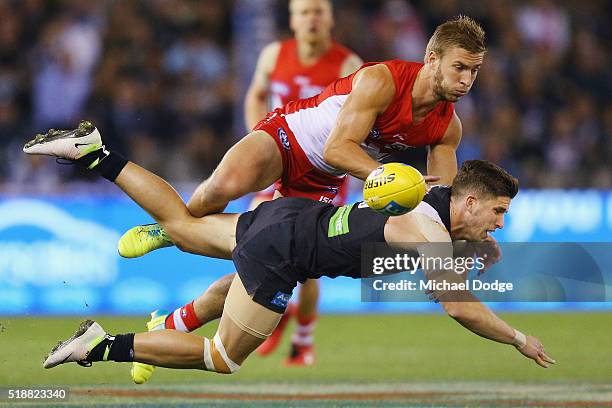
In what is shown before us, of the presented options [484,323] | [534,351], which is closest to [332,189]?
[484,323]

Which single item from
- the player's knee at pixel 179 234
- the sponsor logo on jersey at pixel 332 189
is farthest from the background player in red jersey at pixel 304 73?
the player's knee at pixel 179 234

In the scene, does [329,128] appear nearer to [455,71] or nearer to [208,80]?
[455,71]

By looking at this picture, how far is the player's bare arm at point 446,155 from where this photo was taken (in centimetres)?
821

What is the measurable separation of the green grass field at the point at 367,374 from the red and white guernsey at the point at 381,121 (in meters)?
1.65

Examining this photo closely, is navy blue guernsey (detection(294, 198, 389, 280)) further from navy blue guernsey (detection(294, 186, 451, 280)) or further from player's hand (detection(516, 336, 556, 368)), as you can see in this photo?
player's hand (detection(516, 336, 556, 368))

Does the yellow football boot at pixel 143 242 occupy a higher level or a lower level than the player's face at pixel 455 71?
lower

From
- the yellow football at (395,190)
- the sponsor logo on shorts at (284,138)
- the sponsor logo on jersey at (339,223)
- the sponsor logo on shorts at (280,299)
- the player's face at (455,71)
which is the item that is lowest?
the sponsor logo on shorts at (280,299)

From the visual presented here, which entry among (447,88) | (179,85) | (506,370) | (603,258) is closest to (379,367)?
(506,370)

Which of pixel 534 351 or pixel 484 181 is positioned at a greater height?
pixel 484 181

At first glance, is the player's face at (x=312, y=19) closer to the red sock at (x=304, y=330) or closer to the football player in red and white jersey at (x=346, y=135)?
the football player in red and white jersey at (x=346, y=135)

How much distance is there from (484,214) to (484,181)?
0.18m

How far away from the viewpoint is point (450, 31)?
7.62 meters

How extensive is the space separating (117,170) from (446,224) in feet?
7.20

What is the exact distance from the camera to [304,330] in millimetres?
10328
